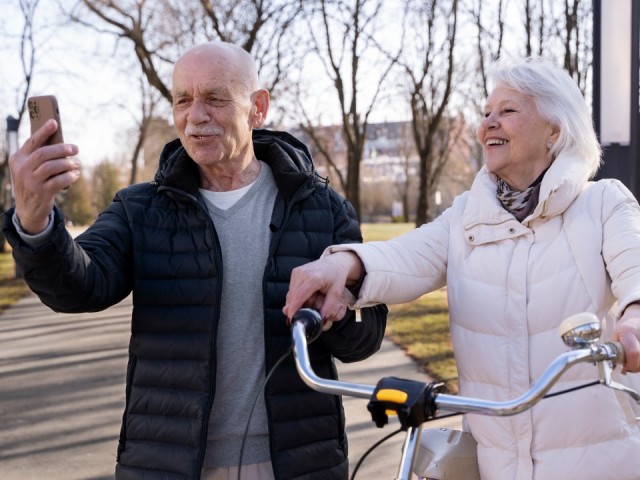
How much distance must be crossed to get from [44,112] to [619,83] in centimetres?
497

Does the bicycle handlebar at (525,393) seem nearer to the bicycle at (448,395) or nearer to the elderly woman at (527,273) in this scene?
the bicycle at (448,395)

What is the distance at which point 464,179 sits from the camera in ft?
173

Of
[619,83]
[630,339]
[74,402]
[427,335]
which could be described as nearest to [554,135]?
[630,339]

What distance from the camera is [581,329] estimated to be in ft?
5.51

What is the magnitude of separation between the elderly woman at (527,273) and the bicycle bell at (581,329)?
37 cm

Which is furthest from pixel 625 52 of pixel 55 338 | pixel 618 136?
pixel 55 338

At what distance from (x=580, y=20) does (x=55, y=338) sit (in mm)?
10559

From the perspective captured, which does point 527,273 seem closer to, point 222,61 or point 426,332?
point 222,61

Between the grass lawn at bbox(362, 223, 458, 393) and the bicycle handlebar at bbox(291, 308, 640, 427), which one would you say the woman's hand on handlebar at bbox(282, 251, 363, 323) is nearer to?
the bicycle handlebar at bbox(291, 308, 640, 427)

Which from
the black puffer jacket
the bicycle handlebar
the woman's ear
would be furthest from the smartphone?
A: the woman's ear

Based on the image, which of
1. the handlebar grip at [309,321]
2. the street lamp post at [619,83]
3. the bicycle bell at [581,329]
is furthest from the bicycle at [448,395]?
the street lamp post at [619,83]

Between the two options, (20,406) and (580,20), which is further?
(580,20)

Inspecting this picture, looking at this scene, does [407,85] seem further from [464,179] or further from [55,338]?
[464,179]

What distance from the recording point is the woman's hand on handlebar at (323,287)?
2090 mm
